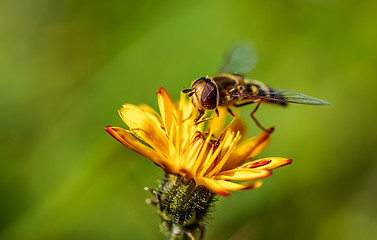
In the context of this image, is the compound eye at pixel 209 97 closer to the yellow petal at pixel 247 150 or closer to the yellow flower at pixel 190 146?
the yellow flower at pixel 190 146

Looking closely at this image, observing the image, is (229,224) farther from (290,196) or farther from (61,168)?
(61,168)

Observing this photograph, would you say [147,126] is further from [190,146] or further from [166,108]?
[190,146]

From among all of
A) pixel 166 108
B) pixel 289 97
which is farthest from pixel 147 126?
pixel 289 97

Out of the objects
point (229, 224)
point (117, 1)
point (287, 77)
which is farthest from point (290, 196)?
point (117, 1)

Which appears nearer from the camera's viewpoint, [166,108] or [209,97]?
[209,97]

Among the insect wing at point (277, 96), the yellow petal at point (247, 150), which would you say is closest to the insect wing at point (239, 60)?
the insect wing at point (277, 96)

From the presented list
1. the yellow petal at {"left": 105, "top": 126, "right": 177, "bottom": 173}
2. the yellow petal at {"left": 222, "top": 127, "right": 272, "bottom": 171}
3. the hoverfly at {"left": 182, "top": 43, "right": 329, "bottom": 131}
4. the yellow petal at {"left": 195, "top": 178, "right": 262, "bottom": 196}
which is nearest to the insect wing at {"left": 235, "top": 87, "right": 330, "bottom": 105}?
the hoverfly at {"left": 182, "top": 43, "right": 329, "bottom": 131}

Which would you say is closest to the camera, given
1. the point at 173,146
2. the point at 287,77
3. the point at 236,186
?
the point at 236,186
